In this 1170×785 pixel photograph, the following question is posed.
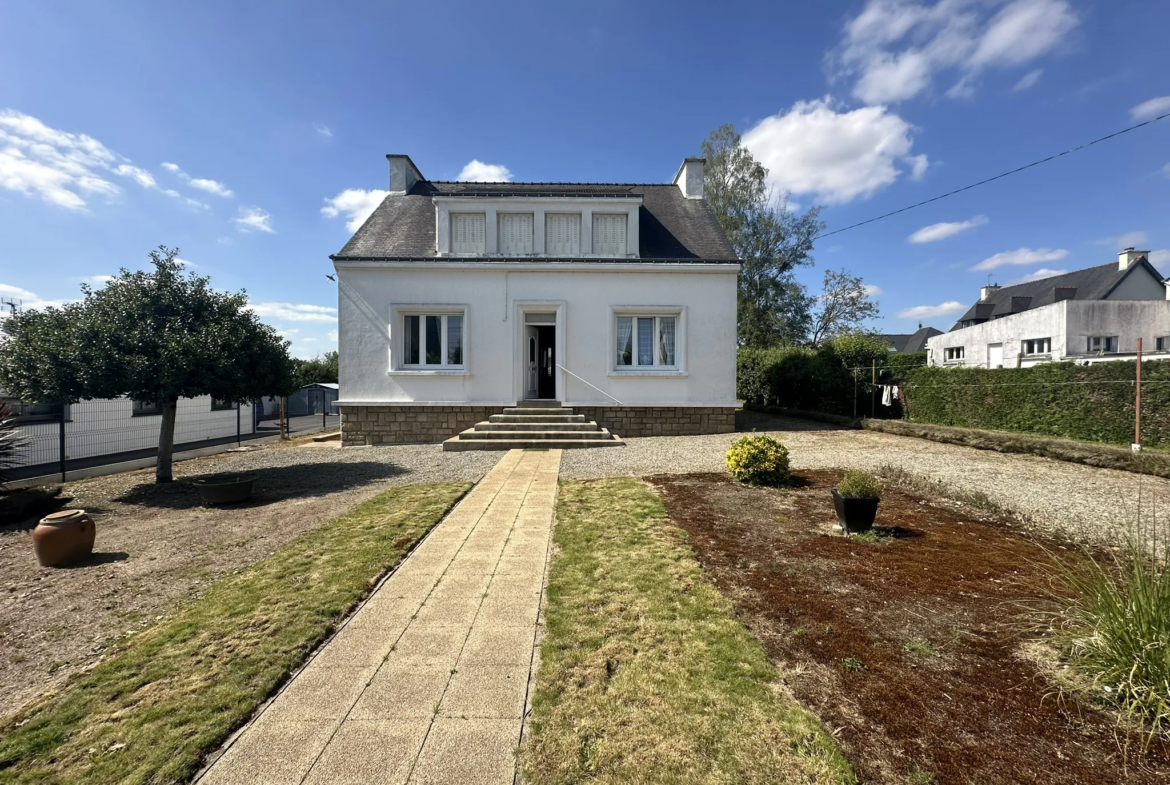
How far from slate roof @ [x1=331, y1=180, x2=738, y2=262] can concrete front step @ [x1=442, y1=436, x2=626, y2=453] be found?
17.3 ft

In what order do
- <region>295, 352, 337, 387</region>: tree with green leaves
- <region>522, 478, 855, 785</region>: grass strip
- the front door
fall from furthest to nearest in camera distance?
<region>295, 352, 337, 387</region>: tree with green leaves < the front door < <region>522, 478, 855, 785</region>: grass strip

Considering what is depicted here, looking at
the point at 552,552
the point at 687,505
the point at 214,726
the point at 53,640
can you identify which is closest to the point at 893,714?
the point at 552,552

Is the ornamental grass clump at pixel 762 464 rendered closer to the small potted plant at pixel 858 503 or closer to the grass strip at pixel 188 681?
the small potted plant at pixel 858 503

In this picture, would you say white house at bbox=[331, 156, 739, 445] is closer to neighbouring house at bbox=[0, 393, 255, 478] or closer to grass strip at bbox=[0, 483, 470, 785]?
neighbouring house at bbox=[0, 393, 255, 478]

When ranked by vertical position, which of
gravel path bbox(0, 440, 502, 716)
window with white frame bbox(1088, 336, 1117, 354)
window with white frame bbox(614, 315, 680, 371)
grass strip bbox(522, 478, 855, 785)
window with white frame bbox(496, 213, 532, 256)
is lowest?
gravel path bbox(0, 440, 502, 716)

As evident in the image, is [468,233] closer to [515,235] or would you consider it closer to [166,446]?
[515,235]

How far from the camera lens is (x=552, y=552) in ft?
14.9

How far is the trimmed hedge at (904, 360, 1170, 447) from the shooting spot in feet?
28.8

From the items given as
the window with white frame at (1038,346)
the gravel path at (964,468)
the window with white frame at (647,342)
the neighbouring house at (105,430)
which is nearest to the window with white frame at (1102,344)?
the window with white frame at (1038,346)

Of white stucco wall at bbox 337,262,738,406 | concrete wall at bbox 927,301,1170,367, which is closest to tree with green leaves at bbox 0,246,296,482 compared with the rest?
white stucco wall at bbox 337,262,738,406

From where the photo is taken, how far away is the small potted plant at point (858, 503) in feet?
15.9

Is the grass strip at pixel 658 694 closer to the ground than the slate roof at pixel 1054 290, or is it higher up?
closer to the ground

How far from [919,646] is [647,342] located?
36.2 ft

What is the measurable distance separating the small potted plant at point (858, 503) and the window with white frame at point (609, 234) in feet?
33.1
